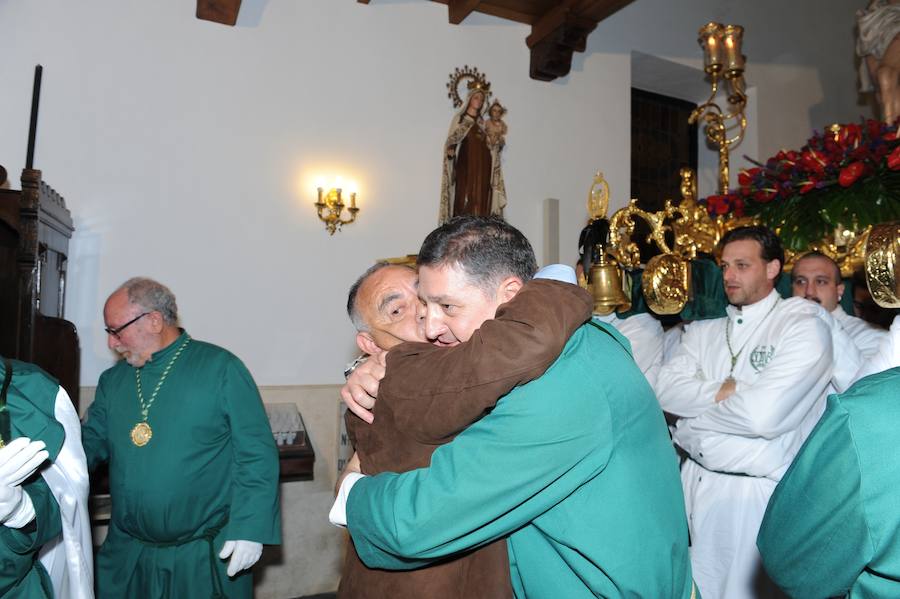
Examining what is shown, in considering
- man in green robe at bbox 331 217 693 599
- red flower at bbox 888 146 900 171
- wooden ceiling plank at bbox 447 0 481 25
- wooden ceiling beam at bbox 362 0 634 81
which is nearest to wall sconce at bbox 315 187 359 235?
wooden ceiling beam at bbox 362 0 634 81

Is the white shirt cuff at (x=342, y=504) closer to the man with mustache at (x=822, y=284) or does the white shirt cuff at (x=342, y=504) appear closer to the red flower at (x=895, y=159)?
the man with mustache at (x=822, y=284)

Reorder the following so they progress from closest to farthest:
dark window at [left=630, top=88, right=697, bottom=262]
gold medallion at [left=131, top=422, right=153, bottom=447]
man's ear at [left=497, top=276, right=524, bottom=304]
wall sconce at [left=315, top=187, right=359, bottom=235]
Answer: man's ear at [left=497, top=276, right=524, bottom=304]
gold medallion at [left=131, top=422, right=153, bottom=447]
wall sconce at [left=315, top=187, right=359, bottom=235]
dark window at [left=630, top=88, right=697, bottom=262]

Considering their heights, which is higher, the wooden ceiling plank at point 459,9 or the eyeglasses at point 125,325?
the wooden ceiling plank at point 459,9

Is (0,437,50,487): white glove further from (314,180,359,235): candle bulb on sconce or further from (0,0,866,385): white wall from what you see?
(314,180,359,235): candle bulb on sconce

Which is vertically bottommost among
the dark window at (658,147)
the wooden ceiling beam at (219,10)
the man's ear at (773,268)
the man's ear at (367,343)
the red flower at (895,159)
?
the man's ear at (367,343)

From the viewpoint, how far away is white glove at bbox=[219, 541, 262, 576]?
3209 mm

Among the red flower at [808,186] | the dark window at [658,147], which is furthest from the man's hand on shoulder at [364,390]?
the dark window at [658,147]

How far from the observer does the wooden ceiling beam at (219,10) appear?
5566 millimetres

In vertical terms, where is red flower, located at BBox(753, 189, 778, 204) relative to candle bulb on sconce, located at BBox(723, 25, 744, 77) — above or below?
below

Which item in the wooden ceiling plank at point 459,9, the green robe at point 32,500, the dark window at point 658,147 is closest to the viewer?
the green robe at point 32,500

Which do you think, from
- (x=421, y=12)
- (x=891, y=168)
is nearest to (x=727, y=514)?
(x=891, y=168)

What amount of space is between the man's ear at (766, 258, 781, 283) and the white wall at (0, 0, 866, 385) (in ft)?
11.7

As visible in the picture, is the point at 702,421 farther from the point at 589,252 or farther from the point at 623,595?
the point at 623,595

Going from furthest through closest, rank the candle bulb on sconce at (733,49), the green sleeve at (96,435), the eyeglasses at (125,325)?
the candle bulb on sconce at (733,49) < the green sleeve at (96,435) < the eyeglasses at (125,325)
